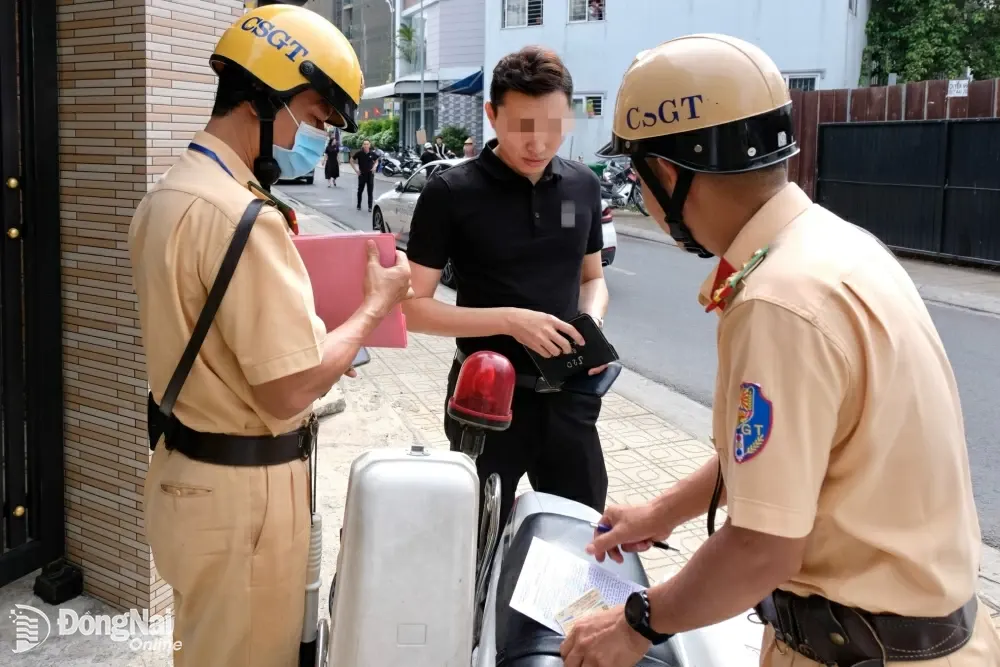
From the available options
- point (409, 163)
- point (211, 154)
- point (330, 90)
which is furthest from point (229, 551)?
point (409, 163)

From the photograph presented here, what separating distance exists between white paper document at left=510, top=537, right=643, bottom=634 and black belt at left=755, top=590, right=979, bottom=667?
48 centimetres

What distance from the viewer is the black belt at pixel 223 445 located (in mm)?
1926

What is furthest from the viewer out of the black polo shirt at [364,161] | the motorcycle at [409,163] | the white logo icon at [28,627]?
the motorcycle at [409,163]

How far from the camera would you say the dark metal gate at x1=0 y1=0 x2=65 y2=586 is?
9.52 feet

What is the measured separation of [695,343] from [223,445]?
278 inches

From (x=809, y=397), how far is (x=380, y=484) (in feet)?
2.56

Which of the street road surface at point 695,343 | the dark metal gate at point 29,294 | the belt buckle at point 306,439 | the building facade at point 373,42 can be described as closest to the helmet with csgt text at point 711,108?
the belt buckle at point 306,439

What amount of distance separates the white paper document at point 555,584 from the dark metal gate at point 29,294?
2.03 meters

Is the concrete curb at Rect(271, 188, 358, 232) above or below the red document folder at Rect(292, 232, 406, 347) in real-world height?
below

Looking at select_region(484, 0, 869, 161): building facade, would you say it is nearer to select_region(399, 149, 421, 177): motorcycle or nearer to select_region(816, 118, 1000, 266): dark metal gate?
select_region(399, 149, 421, 177): motorcycle

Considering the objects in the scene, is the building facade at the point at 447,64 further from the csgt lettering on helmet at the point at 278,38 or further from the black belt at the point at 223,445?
the black belt at the point at 223,445

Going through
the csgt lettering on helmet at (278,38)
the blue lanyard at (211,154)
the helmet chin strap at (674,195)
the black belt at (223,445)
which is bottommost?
the black belt at (223,445)

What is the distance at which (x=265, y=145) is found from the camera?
2.00 m

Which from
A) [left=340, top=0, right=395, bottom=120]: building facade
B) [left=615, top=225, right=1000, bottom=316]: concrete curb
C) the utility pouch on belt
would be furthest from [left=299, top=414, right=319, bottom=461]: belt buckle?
[left=340, top=0, right=395, bottom=120]: building facade
